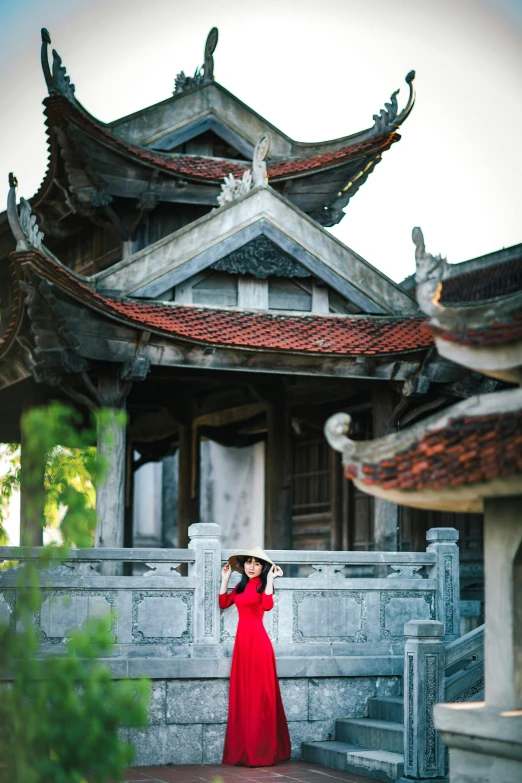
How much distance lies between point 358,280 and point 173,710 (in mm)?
5913

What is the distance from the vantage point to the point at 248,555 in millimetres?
10836

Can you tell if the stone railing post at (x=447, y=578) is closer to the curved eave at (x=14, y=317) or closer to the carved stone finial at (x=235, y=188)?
the curved eave at (x=14, y=317)

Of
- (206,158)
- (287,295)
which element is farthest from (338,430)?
(206,158)

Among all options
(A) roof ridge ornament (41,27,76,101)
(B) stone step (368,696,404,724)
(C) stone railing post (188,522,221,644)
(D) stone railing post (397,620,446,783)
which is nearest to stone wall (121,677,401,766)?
(B) stone step (368,696,404,724)

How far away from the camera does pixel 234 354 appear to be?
1345cm

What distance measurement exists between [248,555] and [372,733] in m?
1.93

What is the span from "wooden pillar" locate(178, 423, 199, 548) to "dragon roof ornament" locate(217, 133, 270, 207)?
3.55m

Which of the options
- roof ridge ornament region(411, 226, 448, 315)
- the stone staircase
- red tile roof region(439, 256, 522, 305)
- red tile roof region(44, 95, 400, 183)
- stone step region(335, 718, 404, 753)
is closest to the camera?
the stone staircase

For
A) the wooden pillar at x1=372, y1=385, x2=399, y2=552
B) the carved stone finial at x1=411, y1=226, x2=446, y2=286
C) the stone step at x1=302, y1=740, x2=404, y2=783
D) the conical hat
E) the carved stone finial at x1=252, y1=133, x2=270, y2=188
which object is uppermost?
the carved stone finial at x1=252, y1=133, x2=270, y2=188

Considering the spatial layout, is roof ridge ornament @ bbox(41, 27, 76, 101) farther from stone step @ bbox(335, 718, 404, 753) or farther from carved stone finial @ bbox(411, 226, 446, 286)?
stone step @ bbox(335, 718, 404, 753)

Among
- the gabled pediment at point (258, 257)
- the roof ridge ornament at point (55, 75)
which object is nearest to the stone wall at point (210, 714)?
the gabled pediment at point (258, 257)

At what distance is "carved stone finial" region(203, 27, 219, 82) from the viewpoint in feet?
58.5

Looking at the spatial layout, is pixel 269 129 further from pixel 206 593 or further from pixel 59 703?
pixel 59 703

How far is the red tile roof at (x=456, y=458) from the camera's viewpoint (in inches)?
259
